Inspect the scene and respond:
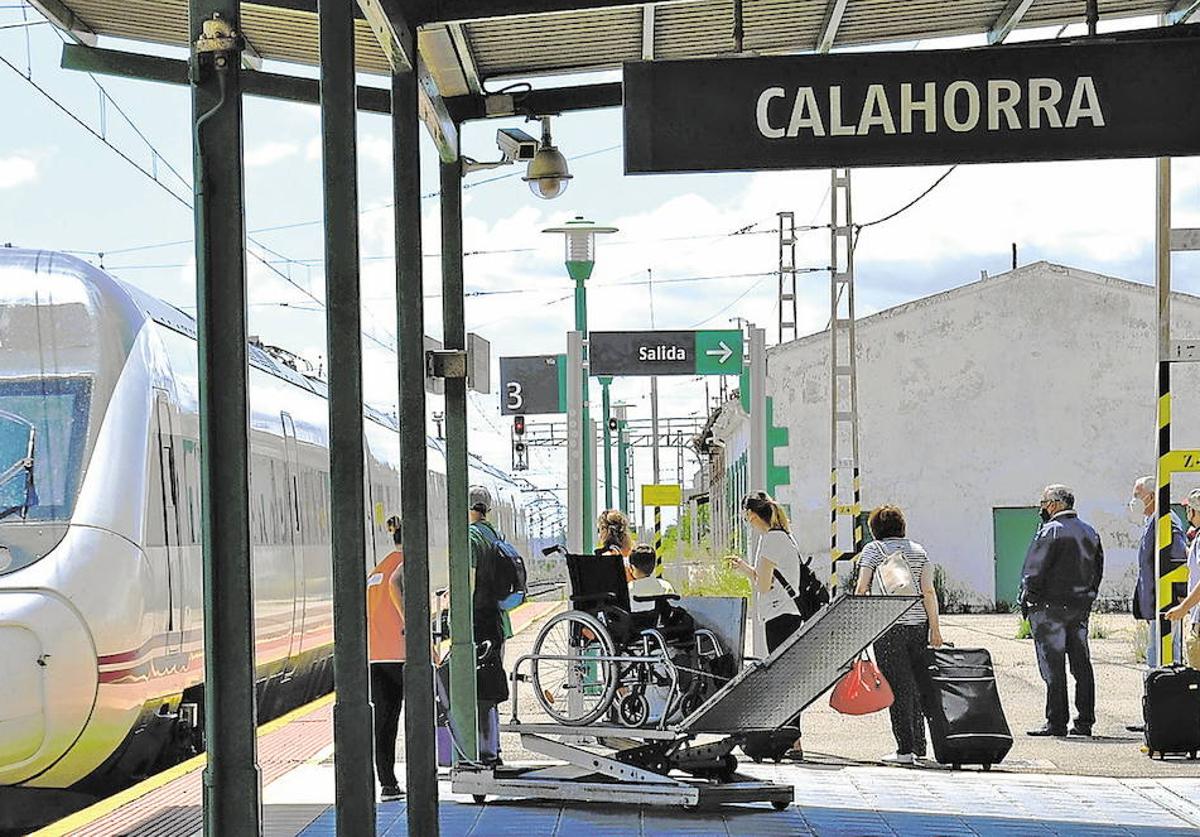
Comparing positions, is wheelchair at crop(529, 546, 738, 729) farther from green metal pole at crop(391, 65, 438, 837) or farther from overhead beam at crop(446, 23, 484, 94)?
overhead beam at crop(446, 23, 484, 94)

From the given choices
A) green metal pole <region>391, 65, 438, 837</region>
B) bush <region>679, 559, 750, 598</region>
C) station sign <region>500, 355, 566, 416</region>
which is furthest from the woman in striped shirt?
bush <region>679, 559, 750, 598</region>

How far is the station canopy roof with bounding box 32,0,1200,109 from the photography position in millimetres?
8172

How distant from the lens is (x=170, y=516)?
11.5m

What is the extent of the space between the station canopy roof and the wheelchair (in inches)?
115

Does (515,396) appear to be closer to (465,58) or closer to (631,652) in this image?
(631,652)

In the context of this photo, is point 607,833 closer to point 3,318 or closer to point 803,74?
point 803,74

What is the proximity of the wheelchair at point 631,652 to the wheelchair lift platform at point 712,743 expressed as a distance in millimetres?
167

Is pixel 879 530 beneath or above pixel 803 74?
beneath

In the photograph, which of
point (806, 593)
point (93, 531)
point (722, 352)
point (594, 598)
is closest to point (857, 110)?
point (594, 598)

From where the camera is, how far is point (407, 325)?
8.04m

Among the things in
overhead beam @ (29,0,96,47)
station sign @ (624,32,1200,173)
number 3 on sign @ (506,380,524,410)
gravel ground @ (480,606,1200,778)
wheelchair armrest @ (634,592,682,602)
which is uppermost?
overhead beam @ (29,0,96,47)

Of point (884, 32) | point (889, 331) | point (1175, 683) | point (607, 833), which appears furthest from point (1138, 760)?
point (889, 331)

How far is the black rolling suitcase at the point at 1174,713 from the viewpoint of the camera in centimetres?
1094

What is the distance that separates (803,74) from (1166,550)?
5816 millimetres
